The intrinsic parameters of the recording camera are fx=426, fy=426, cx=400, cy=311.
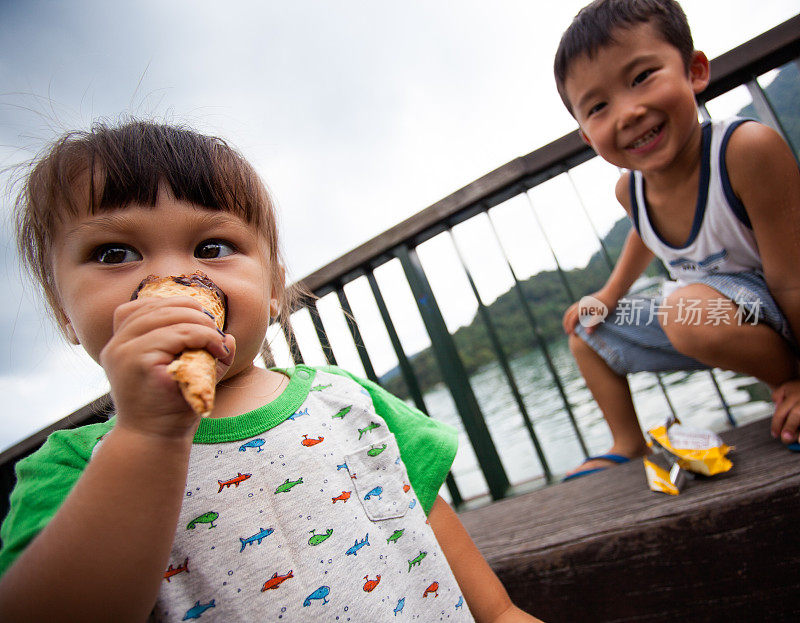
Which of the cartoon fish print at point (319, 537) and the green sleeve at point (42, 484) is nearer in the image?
the green sleeve at point (42, 484)

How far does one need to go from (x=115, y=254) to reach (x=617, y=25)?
1761 mm

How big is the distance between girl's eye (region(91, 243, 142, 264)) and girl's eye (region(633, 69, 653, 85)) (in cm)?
Answer: 166

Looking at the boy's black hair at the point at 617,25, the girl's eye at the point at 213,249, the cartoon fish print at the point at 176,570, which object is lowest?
the cartoon fish print at the point at 176,570

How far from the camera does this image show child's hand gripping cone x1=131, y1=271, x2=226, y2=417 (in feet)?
1.56

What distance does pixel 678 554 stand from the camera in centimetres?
93

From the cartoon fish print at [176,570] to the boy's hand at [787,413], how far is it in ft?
4.57

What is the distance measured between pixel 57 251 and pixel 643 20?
1.91 m

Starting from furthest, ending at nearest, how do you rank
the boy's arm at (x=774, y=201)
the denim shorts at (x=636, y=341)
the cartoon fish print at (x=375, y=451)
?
the denim shorts at (x=636, y=341) < the boy's arm at (x=774, y=201) < the cartoon fish print at (x=375, y=451)

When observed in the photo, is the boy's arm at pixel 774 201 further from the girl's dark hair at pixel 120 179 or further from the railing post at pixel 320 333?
the railing post at pixel 320 333

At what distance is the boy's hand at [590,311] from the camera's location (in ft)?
6.01

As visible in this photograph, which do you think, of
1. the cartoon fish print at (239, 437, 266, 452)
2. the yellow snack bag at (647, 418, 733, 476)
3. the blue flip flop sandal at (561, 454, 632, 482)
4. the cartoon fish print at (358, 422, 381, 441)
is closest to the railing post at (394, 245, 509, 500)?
the blue flip flop sandal at (561, 454, 632, 482)

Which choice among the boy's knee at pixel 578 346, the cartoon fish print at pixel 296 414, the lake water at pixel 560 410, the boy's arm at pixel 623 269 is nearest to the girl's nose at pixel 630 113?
the boy's arm at pixel 623 269

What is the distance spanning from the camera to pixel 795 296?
1290 millimetres

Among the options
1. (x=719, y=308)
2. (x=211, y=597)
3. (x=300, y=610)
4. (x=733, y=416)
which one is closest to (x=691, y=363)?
(x=733, y=416)
